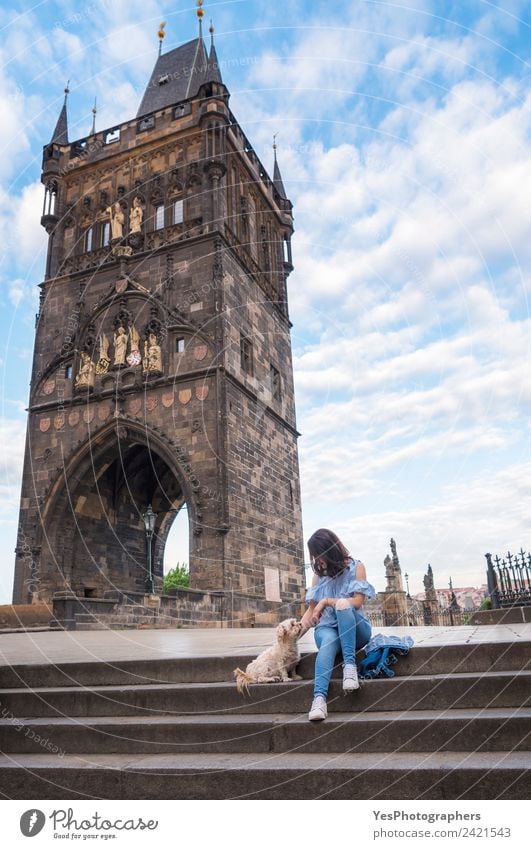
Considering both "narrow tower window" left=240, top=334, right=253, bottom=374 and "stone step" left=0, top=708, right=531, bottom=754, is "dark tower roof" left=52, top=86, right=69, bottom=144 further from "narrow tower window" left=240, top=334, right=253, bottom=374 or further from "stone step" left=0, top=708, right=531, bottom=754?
"stone step" left=0, top=708, right=531, bottom=754

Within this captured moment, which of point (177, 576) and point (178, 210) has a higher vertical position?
point (178, 210)

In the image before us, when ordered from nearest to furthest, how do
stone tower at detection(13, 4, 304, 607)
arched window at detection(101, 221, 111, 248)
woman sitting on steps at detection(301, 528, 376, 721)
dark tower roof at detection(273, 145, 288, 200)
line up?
woman sitting on steps at detection(301, 528, 376, 721) → stone tower at detection(13, 4, 304, 607) → arched window at detection(101, 221, 111, 248) → dark tower roof at detection(273, 145, 288, 200)

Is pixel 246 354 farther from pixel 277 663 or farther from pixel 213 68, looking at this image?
pixel 277 663

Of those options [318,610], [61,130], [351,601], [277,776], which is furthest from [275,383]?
[277,776]

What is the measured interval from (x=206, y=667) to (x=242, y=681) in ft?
1.71

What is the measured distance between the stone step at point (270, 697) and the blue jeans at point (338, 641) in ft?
0.45

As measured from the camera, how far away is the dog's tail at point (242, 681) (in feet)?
12.2

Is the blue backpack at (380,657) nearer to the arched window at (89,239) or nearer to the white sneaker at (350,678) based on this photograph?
the white sneaker at (350,678)

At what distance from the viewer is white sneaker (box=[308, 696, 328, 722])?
329cm

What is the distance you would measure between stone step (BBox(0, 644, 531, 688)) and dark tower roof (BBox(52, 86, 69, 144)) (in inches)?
940

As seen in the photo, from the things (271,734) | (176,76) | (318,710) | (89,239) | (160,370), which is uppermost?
(176,76)

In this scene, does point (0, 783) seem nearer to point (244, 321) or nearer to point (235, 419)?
point (235, 419)

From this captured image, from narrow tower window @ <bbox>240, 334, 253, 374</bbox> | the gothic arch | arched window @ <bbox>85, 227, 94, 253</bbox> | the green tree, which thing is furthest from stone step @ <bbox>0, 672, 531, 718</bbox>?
the green tree

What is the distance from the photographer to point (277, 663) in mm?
3914
